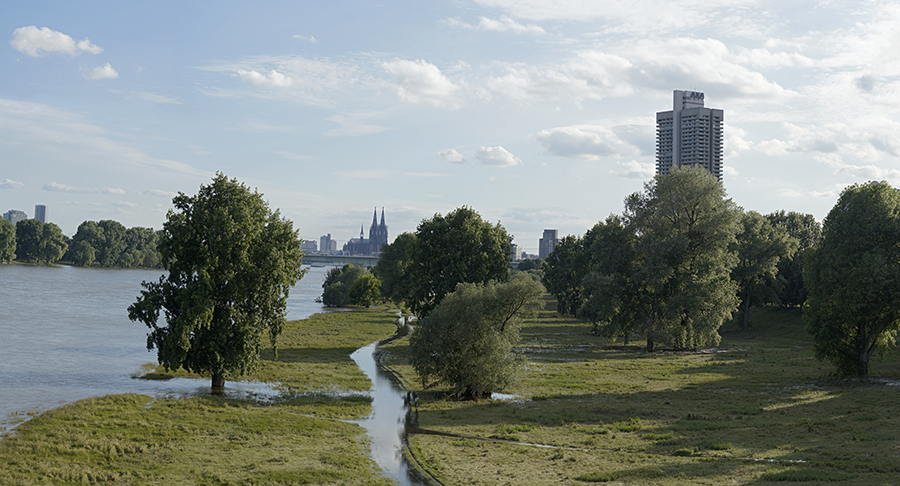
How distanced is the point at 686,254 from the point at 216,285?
54.2 m

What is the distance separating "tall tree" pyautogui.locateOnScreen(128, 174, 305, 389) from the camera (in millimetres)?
43938

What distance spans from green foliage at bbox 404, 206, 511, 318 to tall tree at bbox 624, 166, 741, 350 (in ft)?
55.1

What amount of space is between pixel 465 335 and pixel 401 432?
10.4 metres

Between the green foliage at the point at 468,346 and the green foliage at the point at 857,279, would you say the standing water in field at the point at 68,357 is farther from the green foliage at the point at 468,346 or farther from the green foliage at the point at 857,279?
the green foliage at the point at 857,279

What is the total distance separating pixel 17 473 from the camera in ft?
86.5

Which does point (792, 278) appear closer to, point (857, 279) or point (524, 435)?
point (857, 279)

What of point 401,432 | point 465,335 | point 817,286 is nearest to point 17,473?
point 401,432

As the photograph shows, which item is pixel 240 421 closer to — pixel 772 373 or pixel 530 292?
pixel 530 292

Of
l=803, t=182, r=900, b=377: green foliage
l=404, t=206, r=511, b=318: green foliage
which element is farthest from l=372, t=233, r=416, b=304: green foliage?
l=803, t=182, r=900, b=377: green foliage

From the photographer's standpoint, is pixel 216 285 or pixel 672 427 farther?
pixel 216 285

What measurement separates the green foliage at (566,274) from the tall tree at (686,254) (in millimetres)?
46463

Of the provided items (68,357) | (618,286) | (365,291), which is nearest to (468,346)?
(618,286)

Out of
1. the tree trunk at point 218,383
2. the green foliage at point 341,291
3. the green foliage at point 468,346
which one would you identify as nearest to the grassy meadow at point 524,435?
the green foliage at point 468,346

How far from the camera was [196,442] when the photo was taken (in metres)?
32.6
